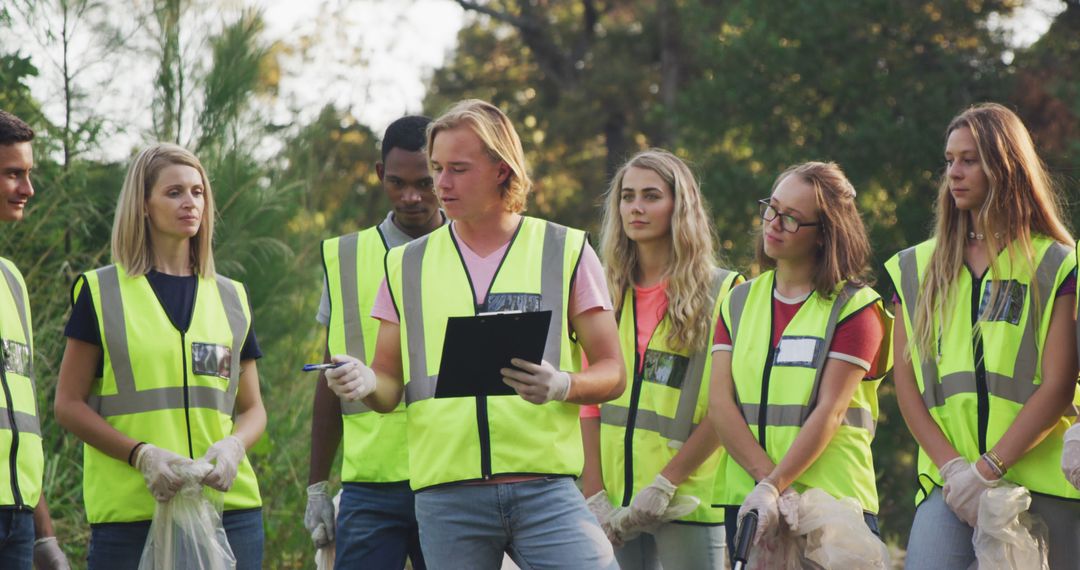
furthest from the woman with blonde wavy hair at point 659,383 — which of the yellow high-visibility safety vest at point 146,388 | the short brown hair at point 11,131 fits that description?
the short brown hair at point 11,131

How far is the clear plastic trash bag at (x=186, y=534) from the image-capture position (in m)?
4.60

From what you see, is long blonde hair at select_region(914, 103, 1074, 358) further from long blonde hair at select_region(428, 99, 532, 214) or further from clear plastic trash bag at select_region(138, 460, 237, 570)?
clear plastic trash bag at select_region(138, 460, 237, 570)

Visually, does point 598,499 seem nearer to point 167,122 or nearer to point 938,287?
point 938,287

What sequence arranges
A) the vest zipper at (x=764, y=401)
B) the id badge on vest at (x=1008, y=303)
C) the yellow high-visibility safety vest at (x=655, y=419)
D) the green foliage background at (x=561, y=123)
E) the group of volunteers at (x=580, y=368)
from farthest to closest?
the green foliage background at (x=561, y=123) < the yellow high-visibility safety vest at (x=655, y=419) < the vest zipper at (x=764, y=401) < the id badge on vest at (x=1008, y=303) < the group of volunteers at (x=580, y=368)

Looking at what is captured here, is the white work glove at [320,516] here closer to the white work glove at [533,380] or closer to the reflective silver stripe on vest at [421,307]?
the reflective silver stripe on vest at [421,307]

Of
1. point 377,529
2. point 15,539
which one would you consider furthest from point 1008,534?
point 15,539

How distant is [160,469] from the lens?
4.57 metres

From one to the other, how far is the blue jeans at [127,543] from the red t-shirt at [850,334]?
172cm

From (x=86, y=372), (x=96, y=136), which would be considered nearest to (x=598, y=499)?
(x=86, y=372)

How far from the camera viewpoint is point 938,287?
4.66 m

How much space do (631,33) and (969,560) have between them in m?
19.9

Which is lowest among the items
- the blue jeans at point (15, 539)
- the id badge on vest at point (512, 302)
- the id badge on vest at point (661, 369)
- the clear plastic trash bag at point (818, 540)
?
the clear plastic trash bag at point (818, 540)

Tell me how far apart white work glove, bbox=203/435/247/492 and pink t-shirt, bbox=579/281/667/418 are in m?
1.26

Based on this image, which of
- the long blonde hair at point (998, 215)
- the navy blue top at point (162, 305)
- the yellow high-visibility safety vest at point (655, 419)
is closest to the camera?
the long blonde hair at point (998, 215)
